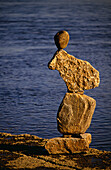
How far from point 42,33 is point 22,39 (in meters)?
3.49

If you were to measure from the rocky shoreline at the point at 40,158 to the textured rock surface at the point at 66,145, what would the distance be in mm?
131

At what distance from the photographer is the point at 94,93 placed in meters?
16.9

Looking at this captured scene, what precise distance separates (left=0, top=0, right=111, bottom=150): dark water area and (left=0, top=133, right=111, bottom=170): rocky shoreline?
1.17m

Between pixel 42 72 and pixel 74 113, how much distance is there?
10117mm

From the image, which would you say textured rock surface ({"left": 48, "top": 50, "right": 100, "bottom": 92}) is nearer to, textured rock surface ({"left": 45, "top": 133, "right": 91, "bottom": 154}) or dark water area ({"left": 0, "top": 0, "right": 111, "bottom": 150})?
textured rock surface ({"left": 45, "top": 133, "right": 91, "bottom": 154})

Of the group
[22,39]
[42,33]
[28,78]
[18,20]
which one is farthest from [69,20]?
[28,78]

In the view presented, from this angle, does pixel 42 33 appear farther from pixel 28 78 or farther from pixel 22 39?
pixel 28 78

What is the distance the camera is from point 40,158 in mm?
10008

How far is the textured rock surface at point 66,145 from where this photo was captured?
10.3m

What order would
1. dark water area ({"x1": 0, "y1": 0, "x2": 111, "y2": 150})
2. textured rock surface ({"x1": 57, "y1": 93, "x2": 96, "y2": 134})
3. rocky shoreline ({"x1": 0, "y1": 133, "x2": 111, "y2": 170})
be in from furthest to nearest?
dark water area ({"x1": 0, "y1": 0, "x2": 111, "y2": 150}) < textured rock surface ({"x1": 57, "y1": 93, "x2": 96, "y2": 134}) < rocky shoreline ({"x1": 0, "y1": 133, "x2": 111, "y2": 170})

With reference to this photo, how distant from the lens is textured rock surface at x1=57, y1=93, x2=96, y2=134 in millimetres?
10477

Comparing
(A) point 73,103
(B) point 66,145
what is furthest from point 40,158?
(A) point 73,103

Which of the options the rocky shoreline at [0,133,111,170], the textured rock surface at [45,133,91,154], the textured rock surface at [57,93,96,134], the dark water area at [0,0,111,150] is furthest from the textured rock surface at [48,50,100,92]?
the dark water area at [0,0,111,150]

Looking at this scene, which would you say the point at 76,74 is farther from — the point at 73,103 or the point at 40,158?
the point at 40,158
